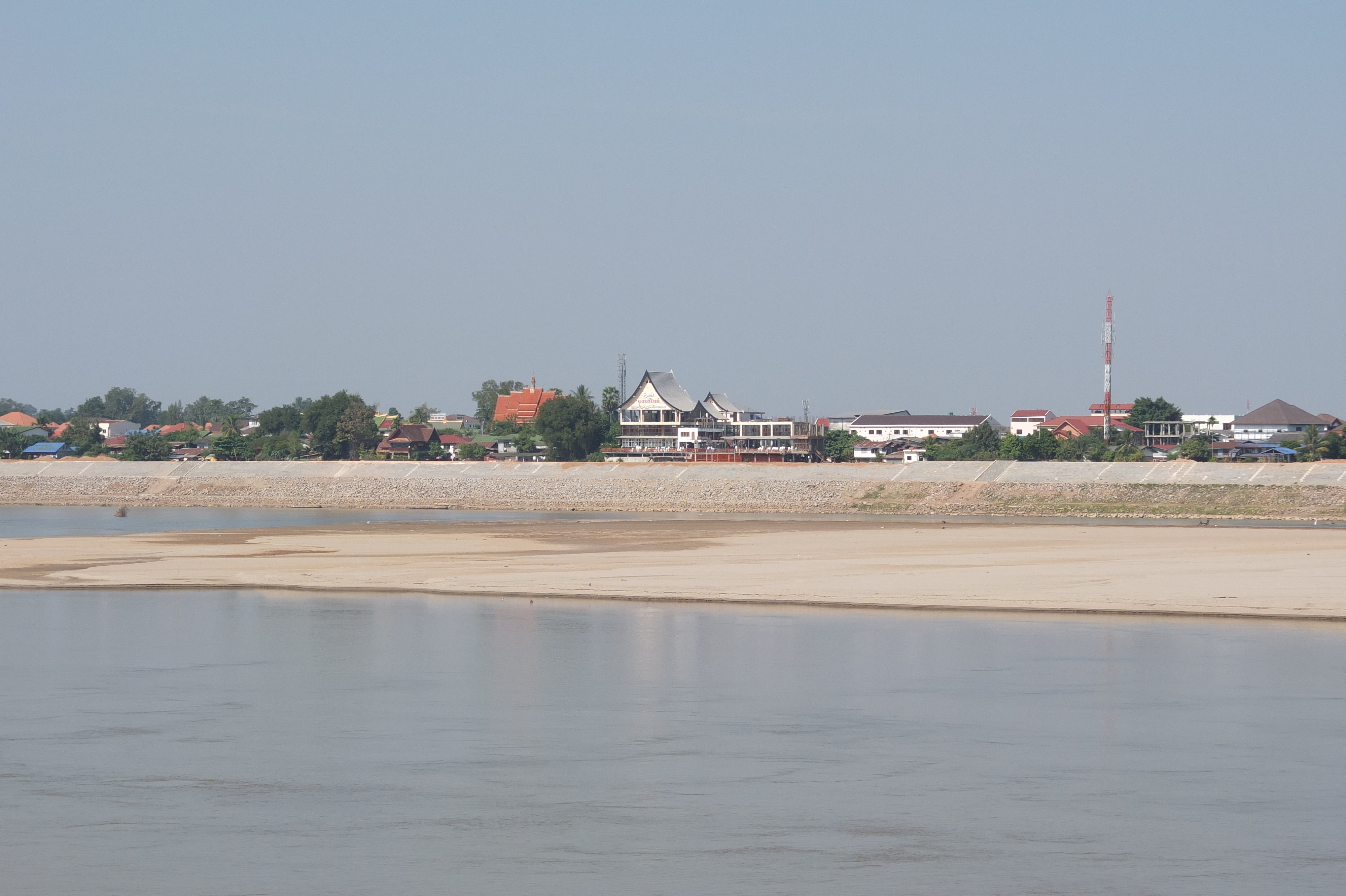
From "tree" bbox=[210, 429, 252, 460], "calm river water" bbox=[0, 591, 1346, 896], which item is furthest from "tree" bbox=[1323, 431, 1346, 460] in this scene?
"tree" bbox=[210, 429, 252, 460]

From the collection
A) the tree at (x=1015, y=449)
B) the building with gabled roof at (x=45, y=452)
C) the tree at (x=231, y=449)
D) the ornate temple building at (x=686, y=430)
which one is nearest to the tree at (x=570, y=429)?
the ornate temple building at (x=686, y=430)

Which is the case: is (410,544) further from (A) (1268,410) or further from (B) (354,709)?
(A) (1268,410)

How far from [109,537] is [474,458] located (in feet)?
234

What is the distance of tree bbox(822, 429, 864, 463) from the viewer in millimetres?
130875

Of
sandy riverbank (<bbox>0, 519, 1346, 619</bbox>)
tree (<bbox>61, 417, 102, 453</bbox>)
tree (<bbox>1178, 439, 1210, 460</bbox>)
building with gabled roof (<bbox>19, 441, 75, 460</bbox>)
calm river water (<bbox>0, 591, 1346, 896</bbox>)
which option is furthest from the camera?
tree (<bbox>61, 417, 102, 453</bbox>)

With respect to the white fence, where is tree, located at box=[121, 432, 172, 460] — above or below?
above

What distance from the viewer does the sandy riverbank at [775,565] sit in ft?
97.9

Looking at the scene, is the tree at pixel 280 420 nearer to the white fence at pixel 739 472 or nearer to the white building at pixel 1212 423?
the white fence at pixel 739 472

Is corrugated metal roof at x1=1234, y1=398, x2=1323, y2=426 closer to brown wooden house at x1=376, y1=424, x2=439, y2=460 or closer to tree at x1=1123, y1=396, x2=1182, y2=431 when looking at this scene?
tree at x1=1123, y1=396, x2=1182, y2=431

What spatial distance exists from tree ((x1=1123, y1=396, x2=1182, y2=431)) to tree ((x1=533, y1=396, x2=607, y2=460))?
179 ft

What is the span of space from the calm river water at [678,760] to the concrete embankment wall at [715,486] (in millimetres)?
46816

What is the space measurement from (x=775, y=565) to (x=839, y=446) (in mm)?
97108

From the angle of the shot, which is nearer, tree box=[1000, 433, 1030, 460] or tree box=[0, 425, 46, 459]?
tree box=[1000, 433, 1030, 460]

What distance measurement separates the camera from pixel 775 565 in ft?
123
